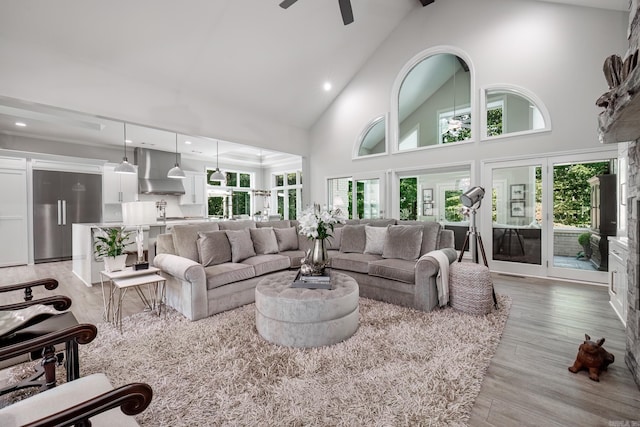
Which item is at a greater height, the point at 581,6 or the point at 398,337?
the point at 581,6

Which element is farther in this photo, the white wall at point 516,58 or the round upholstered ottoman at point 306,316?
the white wall at point 516,58

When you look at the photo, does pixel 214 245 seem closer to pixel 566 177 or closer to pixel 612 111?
pixel 612 111

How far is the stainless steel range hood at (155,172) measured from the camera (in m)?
7.49

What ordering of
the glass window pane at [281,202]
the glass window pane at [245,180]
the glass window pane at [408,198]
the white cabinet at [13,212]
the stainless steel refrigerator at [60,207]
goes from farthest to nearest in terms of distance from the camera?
the glass window pane at [281,202] < the glass window pane at [245,180] < the glass window pane at [408,198] < the stainless steel refrigerator at [60,207] < the white cabinet at [13,212]

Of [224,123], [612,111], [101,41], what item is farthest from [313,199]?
[612,111]

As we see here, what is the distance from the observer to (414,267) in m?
3.21

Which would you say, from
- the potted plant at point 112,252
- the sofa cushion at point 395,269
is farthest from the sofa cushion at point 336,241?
the potted plant at point 112,252

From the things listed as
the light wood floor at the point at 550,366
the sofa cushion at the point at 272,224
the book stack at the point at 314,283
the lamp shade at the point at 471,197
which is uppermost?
the lamp shade at the point at 471,197

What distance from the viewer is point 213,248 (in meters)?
3.51

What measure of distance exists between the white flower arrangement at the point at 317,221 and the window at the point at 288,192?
6.95 m

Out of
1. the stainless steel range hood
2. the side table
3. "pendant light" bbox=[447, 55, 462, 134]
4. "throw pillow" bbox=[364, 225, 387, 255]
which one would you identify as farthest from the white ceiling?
"throw pillow" bbox=[364, 225, 387, 255]

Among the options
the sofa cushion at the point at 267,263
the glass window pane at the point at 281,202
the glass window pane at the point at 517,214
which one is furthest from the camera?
the glass window pane at the point at 281,202

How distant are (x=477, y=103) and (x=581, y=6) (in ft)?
5.69

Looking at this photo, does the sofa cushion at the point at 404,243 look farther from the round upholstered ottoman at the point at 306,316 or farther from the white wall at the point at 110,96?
the white wall at the point at 110,96
